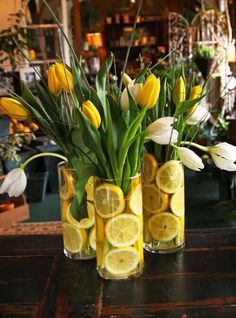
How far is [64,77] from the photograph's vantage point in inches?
42.8

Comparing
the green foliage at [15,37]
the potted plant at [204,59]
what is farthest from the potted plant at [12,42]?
the potted plant at [204,59]

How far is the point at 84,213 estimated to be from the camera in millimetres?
1183

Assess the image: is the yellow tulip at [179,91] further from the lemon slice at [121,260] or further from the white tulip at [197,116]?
the lemon slice at [121,260]

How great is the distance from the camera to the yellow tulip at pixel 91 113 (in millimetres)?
986

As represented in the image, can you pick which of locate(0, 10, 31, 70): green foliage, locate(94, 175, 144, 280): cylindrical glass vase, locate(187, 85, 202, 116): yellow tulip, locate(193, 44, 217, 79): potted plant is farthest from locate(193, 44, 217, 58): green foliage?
locate(94, 175, 144, 280): cylindrical glass vase

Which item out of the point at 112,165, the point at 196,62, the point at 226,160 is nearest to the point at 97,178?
the point at 112,165

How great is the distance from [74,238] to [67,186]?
14 cm

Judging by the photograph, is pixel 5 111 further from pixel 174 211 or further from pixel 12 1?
pixel 12 1

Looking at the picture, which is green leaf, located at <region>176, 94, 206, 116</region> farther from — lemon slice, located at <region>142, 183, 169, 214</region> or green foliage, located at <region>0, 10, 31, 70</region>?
green foliage, located at <region>0, 10, 31, 70</region>

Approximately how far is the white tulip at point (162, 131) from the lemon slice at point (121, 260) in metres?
0.26

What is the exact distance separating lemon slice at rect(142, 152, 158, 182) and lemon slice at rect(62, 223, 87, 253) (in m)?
0.21

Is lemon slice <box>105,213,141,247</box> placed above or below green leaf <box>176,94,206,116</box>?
below

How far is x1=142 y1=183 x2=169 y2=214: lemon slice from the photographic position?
48.0 inches

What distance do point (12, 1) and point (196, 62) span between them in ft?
7.62
